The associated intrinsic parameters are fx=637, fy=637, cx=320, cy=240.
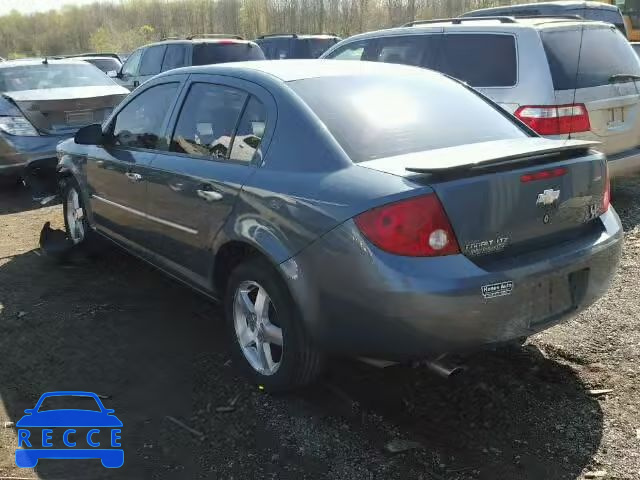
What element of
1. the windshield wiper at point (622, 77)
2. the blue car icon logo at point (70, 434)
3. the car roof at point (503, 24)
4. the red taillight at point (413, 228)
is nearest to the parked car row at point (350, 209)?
the red taillight at point (413, 228)

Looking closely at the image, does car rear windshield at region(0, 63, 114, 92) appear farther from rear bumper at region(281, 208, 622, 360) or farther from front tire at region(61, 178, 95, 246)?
rear bumper at region(281, 208, 622, 360)

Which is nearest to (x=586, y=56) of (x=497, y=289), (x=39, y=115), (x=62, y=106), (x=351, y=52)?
(x=351, y=52)

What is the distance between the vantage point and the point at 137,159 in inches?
170

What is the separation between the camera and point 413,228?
2.61m

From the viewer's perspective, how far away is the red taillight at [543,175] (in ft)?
9.24

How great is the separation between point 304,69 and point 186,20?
51.8 metres

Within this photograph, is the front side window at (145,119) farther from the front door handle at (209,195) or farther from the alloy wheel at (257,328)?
the alloy wheel at (257,328)

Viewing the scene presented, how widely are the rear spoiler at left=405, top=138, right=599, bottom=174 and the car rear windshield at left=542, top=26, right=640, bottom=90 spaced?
2750 mm

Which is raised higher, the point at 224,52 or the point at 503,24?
the point at 503,24

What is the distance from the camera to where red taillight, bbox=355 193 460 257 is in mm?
2613

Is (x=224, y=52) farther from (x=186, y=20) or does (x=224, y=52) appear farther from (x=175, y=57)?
(x=186, y=20)

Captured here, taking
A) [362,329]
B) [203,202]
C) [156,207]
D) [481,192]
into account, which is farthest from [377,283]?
[156,207]

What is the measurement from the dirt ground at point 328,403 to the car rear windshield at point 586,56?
7.02ft

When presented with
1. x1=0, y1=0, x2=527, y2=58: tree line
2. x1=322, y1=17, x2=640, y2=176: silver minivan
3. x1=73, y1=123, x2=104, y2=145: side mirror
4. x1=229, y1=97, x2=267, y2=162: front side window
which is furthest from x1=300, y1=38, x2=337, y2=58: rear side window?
x1=0, y1=0, x2=527, y2=58: tree line
